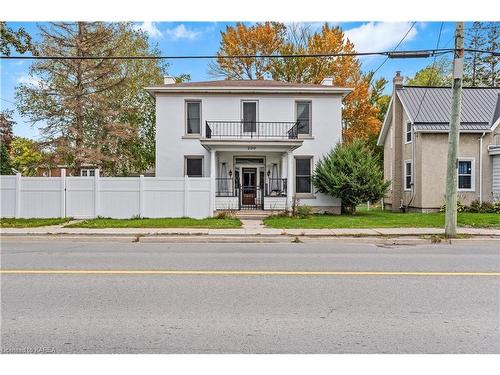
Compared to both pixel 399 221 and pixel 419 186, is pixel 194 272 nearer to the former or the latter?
pixel 399 221

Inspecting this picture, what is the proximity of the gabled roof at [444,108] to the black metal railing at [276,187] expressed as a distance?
8.08 meters

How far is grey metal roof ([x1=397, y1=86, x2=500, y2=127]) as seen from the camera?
2159 centimetres

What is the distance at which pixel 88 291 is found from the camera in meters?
5.92

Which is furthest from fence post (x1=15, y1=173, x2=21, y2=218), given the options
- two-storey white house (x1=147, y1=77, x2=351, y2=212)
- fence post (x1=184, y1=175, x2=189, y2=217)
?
fence post (x1=184, y1=175, x2=189, y2=217)

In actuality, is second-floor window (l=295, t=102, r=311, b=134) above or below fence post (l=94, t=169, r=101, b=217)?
above

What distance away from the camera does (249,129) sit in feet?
69.4

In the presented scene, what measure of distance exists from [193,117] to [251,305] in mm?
17009

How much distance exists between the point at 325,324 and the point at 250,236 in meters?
8.07

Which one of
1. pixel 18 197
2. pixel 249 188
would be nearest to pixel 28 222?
pixel 18 197

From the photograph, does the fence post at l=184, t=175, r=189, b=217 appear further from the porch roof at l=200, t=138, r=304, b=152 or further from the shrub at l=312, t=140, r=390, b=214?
the shrub at l=312, t=140, r=390, b=214

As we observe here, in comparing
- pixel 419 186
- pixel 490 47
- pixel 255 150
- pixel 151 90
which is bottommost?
pixel 419 186


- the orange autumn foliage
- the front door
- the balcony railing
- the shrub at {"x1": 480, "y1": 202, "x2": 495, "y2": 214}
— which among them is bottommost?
the shrub at {"x1": 480, "y1": 202, "x2": 495, "y2": 214}

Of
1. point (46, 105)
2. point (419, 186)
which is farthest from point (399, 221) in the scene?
point (46, 105)

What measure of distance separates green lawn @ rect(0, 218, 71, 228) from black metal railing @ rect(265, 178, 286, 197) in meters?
9.34
